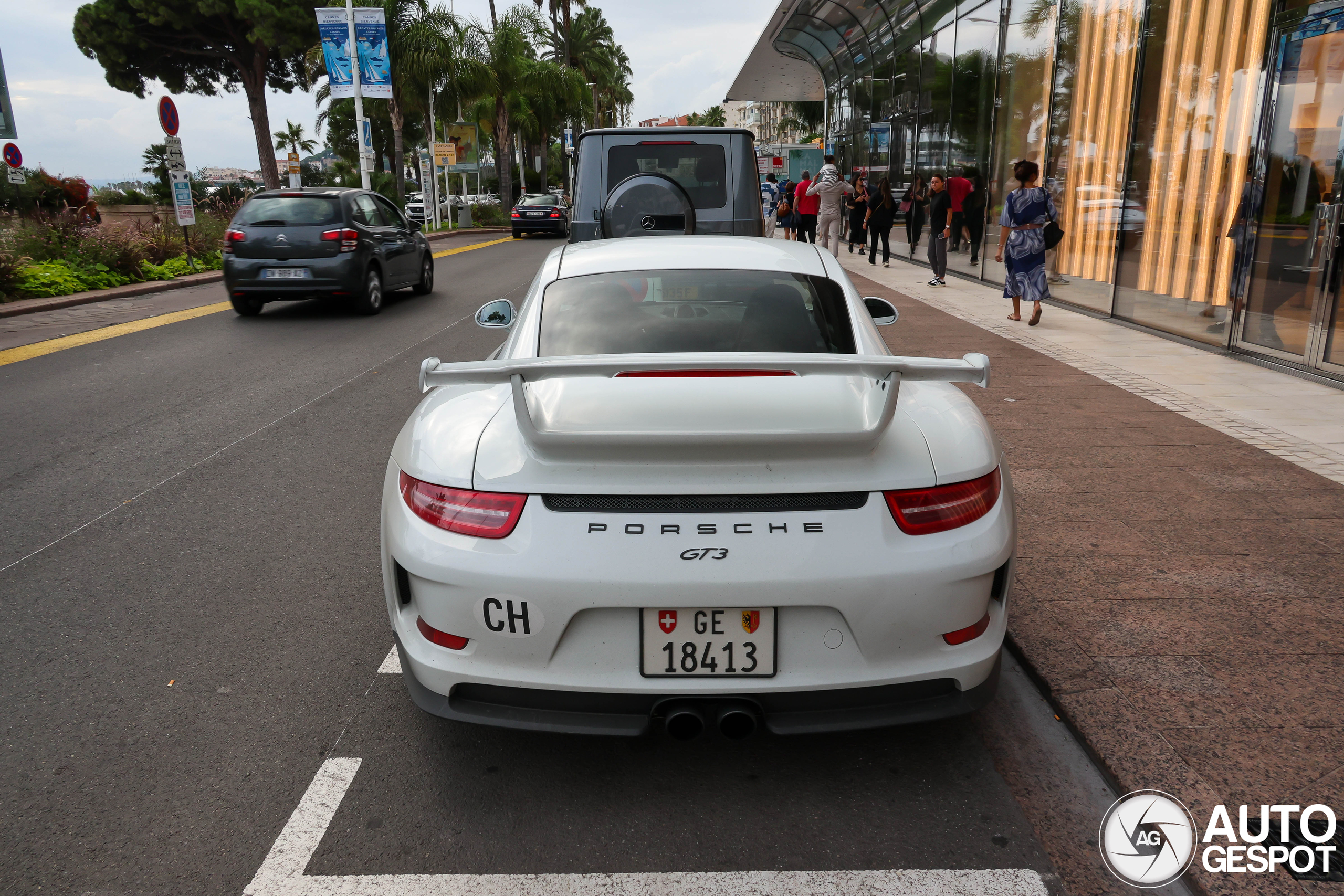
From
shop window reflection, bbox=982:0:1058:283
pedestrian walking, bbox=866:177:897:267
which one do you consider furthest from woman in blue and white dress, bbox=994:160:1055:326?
pedestrian walking, bbox=866:177:897:267

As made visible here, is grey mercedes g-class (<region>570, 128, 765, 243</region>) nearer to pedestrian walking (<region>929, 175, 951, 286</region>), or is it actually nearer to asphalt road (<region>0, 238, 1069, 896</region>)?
asphalt road (<region>0, 238, 1069, 896</region>)

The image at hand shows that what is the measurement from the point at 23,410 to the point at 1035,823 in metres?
7.94

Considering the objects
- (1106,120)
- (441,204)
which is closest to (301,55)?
(441,204)

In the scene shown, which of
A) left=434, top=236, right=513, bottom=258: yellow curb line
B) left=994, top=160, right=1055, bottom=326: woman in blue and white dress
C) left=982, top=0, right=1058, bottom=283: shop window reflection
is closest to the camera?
left=994, top=160, right=1055, bottom=326: woman in blue and white dress

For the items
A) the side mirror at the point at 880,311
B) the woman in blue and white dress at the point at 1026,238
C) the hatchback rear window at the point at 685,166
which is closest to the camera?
the side mirror at the point at 880,311

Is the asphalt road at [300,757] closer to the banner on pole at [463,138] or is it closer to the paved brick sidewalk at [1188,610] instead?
the paved brick sidewalk at [1188,610]

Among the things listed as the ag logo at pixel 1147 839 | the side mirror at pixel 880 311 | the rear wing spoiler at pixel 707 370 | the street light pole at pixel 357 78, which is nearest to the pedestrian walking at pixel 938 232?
the side mirror at pixel 880 311

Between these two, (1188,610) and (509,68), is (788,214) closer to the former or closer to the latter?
(1188,610)

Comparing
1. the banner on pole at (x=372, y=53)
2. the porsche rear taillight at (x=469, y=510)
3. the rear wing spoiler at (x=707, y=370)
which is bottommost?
the porsche rear taillight at (x=469, y=510)

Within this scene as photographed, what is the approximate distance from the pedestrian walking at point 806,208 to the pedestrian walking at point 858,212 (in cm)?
92

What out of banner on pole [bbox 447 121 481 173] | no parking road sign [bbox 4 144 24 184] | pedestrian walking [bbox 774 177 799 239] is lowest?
pedestrian walking [bbox 774 177 799 239]

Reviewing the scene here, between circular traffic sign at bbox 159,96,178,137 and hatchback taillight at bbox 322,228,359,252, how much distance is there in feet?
21.7

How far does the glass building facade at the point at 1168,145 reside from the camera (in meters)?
8.52

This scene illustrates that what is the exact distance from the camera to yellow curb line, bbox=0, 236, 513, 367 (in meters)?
10.2
